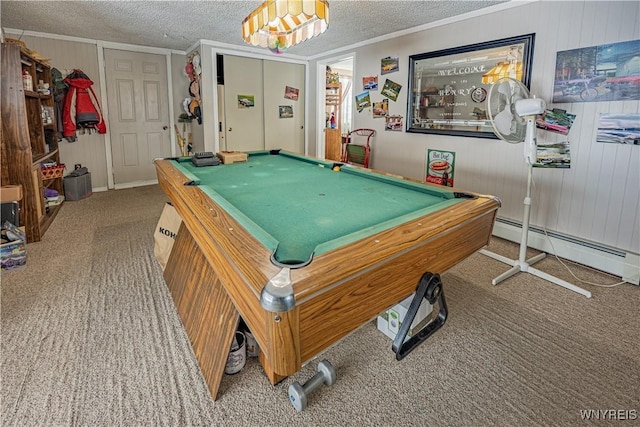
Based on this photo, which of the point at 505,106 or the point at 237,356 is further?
the point at 505,106

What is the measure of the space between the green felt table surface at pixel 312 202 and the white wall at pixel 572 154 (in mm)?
1687

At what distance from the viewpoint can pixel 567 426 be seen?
1.37 m

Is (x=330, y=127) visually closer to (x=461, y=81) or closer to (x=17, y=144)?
(x=461, y=81)

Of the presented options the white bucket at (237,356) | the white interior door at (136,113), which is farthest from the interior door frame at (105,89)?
the white bucket at (237,356)

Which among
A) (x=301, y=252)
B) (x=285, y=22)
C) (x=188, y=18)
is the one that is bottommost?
(x=301, y=252)

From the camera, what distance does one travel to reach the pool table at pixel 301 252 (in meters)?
0.98

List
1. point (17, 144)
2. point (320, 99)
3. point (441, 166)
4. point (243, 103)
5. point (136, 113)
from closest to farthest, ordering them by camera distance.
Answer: point (17, 144) → point (441, 166) → point (243, 103) → point (136, 113) → point (320, 99)

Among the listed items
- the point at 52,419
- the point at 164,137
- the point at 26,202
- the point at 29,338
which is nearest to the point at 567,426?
the point at 52,419

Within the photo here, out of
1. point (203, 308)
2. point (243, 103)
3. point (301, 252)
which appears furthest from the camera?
point (243, 103)

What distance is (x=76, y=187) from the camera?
4.66 metres

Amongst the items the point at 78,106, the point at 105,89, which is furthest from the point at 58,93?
the point at 105,89

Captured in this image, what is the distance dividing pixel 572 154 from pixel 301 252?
8.98 ft

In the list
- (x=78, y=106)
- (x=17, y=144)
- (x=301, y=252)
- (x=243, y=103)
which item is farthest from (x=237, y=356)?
(x=78, y=106)

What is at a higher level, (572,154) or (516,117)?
(516,117)
